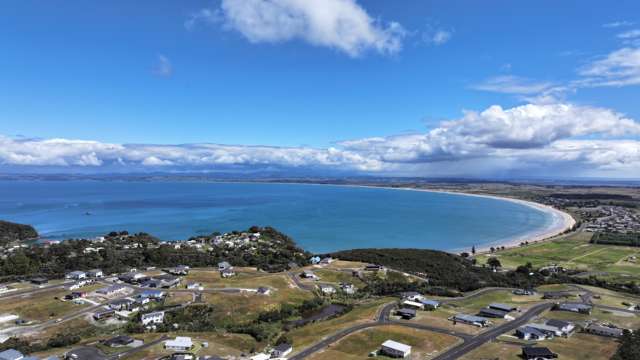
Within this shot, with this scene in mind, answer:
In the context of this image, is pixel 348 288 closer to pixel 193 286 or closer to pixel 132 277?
pixel 193 286

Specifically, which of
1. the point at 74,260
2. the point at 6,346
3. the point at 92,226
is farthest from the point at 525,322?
the point at 92,226

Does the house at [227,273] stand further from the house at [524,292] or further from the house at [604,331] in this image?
the house at [604,331]

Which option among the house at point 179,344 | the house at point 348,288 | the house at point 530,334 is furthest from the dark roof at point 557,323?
the house at point 179,344

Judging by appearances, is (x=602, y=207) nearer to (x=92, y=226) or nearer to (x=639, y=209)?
(x=639, y=209)

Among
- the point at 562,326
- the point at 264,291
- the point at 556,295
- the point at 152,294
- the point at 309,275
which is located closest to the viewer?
the point at 562,326

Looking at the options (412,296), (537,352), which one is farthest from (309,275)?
(537,352)

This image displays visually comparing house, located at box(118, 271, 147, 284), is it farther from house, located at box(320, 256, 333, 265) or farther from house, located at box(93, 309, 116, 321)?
house, located at box(320, 256, 333, 265)
